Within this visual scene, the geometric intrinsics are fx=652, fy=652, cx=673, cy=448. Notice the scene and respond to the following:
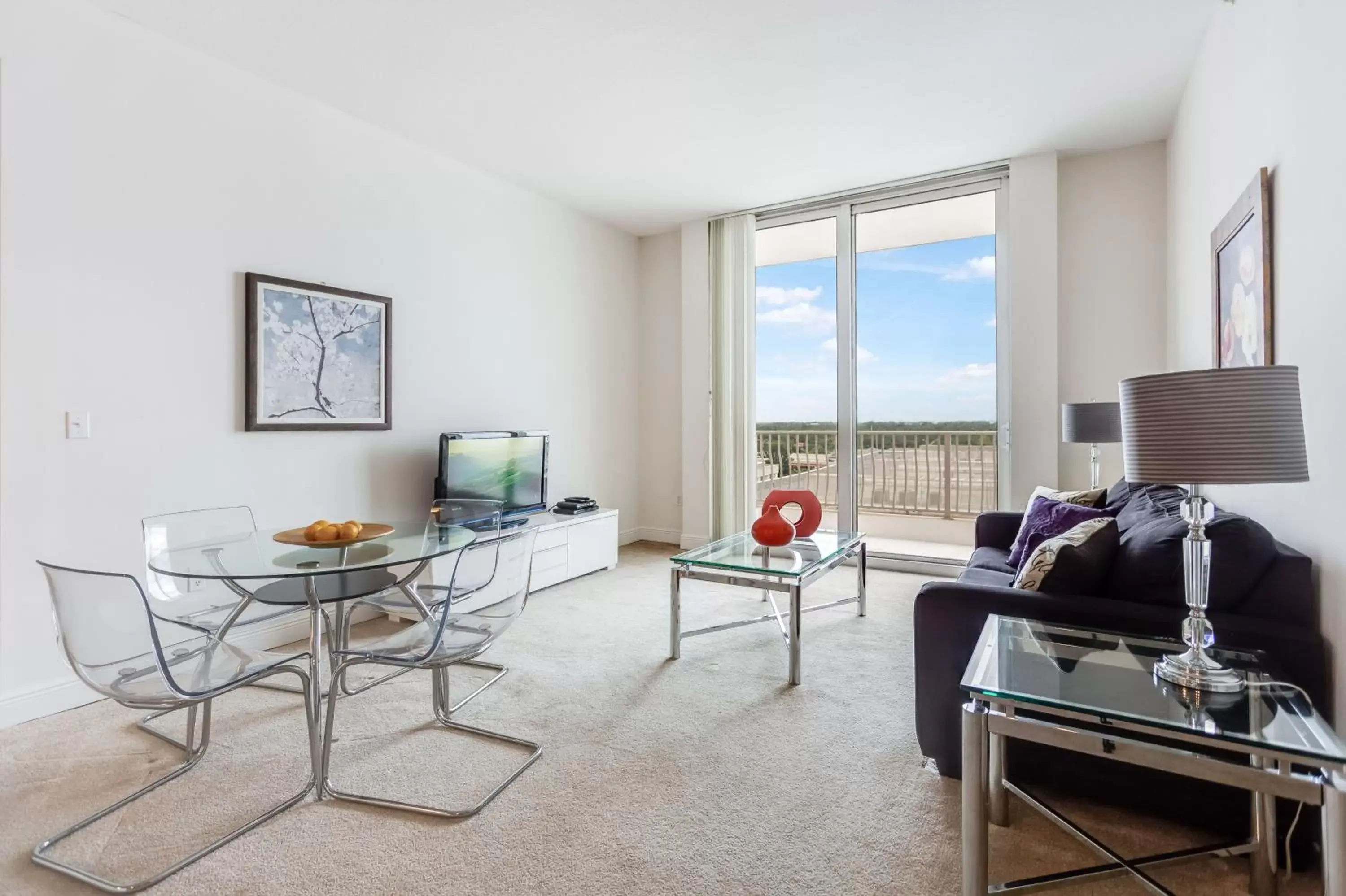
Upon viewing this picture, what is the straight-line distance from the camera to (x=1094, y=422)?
10.9 feet

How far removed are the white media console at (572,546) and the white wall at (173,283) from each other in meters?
0.81

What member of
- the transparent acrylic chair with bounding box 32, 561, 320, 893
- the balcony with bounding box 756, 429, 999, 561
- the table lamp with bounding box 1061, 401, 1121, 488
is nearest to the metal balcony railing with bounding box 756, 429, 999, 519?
the balcony with bounding box 756, 429, 999, 561

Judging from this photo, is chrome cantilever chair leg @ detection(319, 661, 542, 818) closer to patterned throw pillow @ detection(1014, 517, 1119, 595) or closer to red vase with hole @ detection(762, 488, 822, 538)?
patterned throw pillow @ detection(1014, 517, 1119, 595)

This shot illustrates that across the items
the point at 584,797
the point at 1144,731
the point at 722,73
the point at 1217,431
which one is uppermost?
the point at 722,73

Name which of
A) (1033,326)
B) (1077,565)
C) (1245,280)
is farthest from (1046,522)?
(1033,326)

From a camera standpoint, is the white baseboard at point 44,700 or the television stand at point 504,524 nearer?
the white baseboard at point 44,700

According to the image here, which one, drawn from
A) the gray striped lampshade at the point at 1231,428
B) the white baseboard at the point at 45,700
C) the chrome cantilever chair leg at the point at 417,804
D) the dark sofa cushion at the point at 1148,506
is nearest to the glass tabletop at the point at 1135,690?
the gray striped lampshade at the point at 1231,428

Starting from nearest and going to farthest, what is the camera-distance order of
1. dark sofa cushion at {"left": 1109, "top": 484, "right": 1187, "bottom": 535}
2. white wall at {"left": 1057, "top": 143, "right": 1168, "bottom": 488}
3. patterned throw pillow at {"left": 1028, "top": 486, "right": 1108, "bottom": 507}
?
1. dark sofa cushion at {"left": 1109, "top": 484, "right": 1187, "bottom": 535}
2. patterned throw pillow at {"left": 1028, "top": 486, "right": 1108, "bottom": 507}
3. white wall at {"left": 1057, "top": 143, "right": 1168, "bottom": 488}

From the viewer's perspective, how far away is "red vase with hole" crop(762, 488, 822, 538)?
3521 mm

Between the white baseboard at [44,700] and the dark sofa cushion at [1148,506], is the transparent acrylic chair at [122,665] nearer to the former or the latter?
the white baseboard at [44,700]

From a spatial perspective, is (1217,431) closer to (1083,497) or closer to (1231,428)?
(1231,428)

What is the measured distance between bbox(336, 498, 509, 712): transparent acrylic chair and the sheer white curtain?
8.33 ft

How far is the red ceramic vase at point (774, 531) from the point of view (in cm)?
316

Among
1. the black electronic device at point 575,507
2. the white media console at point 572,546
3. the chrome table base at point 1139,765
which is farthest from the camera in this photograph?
the black electronic device at point 575,507
